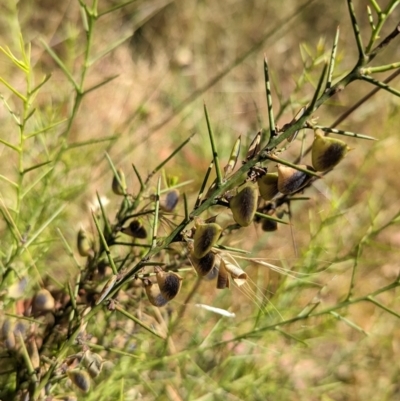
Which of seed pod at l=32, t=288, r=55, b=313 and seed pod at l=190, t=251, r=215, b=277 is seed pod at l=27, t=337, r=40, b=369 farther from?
seed pod at l=190, t=251, r=215, b=277

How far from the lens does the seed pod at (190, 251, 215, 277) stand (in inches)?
13.1

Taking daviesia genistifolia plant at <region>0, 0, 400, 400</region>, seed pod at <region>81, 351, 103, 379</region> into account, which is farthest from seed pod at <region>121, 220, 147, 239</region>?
seed pod at <region>81, 351, 103, 379</region>

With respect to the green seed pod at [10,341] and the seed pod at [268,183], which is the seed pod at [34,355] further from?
the seed pod at [268,183]

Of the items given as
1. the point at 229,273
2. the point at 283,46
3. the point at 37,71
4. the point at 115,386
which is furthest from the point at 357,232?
the point at 283,46

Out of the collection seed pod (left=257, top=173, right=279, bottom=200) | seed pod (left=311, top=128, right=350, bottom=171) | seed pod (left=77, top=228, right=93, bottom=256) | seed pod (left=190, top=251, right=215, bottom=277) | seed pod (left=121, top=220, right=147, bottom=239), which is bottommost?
seed pod (left=77, top=228, right=93, bottom=256)

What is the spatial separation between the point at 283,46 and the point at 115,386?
178cm

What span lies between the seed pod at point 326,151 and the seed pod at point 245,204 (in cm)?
4

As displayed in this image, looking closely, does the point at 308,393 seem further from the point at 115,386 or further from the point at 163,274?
the point at 163,274

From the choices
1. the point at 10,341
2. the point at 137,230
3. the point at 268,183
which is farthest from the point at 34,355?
the point at 268,183

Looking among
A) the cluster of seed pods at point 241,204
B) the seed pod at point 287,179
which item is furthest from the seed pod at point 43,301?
the seed pod at point 287,179

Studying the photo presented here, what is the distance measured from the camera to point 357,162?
6.00 ft

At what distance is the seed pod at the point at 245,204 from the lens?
0.31 metres

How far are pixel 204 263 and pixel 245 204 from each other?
5cm

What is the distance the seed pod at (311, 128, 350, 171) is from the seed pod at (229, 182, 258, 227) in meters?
0.04
